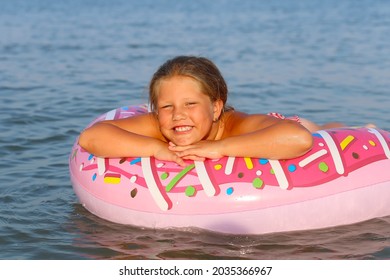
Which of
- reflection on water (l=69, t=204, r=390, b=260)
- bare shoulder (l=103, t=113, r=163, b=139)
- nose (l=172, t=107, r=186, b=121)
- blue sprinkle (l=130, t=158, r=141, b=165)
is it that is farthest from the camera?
bare shoulder (l=103, t=113, r=163, b=139)

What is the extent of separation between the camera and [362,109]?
28.6 feet

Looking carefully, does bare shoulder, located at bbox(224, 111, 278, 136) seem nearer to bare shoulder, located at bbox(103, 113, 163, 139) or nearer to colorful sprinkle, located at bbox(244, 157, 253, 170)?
colorful sprinkle, located at bbox(244, 157, 253, 170)

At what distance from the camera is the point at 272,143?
4523mm

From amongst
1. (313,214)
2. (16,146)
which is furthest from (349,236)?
(16,146)

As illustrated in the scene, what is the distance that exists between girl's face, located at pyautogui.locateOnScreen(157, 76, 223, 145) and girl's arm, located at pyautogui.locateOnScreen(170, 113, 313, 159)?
0.08m

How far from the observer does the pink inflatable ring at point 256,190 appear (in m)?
4.59

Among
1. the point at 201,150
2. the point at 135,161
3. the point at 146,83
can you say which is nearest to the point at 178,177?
the point at 201,150

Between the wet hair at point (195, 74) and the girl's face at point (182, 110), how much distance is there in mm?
33

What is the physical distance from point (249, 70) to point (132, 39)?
196 inches

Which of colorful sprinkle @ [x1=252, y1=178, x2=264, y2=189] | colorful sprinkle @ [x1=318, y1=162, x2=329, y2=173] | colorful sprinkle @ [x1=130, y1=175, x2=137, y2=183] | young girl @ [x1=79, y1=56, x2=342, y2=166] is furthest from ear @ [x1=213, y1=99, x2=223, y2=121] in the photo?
colorful sprinkle @ [x1=318, y1=162, x2=329, y2=173]

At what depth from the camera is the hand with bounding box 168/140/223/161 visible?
182 inches

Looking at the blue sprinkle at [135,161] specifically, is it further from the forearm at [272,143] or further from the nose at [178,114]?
the forearm at [272,143]

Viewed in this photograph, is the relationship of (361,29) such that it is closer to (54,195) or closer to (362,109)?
(362,109)

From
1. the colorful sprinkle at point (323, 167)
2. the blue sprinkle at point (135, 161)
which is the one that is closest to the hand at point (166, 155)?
the blue sprinkle at point (135, 161)
